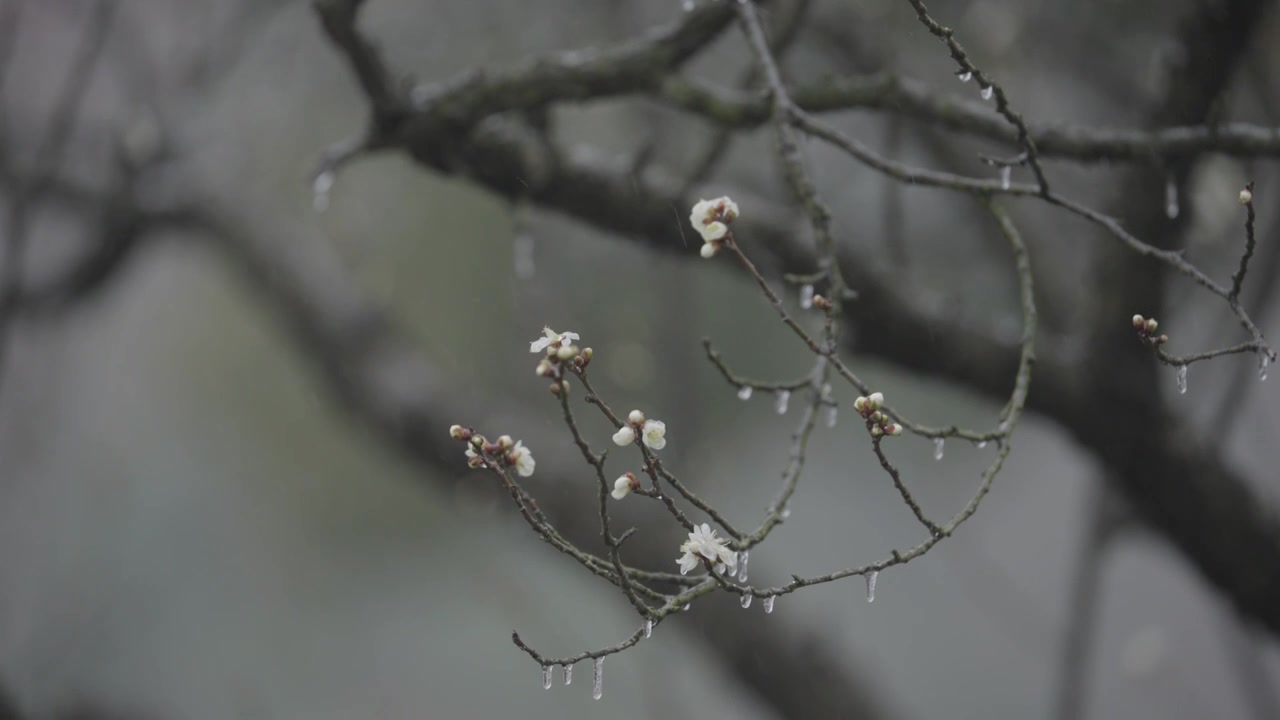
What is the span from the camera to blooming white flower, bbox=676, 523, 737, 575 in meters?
0.63

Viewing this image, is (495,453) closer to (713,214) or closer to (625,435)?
(625,435)

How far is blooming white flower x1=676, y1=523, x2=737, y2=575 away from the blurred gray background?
153 cm

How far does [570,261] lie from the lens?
321cm

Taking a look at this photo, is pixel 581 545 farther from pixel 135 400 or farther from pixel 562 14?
pixel 135 400

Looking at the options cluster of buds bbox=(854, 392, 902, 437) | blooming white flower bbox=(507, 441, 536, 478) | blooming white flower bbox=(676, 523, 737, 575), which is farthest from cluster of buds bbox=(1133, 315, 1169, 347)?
blooming white flower bbox=(507, 441, 536, 478)

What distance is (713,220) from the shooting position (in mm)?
697

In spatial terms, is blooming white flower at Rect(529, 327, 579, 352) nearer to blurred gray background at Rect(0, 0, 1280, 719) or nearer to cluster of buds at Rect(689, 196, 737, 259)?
cluster of buds at Rect(689, 196, 737, 259)

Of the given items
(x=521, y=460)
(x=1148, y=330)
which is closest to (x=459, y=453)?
(x=521, y=460)

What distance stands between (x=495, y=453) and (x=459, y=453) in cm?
165

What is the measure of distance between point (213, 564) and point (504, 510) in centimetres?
231

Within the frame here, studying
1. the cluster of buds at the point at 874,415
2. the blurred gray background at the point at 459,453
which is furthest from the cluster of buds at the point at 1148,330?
the blurred gray background at the point at 459,453

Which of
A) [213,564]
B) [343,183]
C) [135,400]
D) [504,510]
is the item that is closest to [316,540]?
[213,564]

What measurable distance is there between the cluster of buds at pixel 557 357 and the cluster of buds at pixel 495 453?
0.07 m

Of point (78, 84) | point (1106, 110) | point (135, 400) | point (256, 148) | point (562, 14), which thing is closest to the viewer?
point (78, 84)
